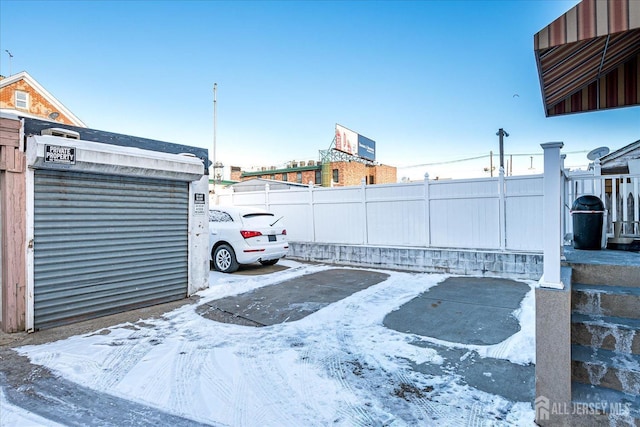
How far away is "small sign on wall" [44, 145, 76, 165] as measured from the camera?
13.8 ft

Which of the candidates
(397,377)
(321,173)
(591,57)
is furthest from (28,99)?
(591,57)

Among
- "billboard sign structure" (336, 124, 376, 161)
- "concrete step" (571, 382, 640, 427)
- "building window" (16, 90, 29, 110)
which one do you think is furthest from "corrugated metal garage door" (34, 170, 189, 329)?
"billboard sign structure" (336, 124, 376, 161)

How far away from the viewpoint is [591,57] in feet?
11.2

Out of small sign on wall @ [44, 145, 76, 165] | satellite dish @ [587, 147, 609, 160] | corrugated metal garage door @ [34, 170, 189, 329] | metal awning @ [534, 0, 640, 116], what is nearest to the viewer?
metal awning @ [534, 0, 640, 116]

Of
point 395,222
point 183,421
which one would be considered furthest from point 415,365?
point 395,222

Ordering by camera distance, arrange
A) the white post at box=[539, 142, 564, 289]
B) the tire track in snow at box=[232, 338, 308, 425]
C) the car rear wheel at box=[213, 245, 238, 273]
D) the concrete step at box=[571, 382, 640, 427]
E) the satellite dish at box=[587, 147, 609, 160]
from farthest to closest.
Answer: the car rear wheel at box=[213, 245, 238, 273] < the satellite dish at box=[587, 147, 609, 160] < the tire track in snow at box=[232, 338, 308, 425] < the white post at box=[539, 142, 564, 289] < the concrete step at box=[571, 382, 640, 427]

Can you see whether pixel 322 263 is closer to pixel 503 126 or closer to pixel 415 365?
pixel 415 365

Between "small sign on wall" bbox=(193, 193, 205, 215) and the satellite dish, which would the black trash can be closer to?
the satellite dish

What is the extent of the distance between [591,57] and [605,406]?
10.6 feet

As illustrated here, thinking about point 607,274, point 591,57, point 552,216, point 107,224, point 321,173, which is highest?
point 321,173

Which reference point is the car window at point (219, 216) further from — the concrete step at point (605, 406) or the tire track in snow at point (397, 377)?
the concrete step at point (605, 406)

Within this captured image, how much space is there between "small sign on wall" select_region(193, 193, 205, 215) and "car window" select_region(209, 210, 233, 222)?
6.12 ft

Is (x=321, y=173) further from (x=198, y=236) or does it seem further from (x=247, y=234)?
(x=198, y=236)

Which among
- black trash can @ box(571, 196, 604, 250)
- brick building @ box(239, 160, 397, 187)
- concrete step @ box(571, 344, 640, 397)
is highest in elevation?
brick building @ box(239, 160, 397, 187)
